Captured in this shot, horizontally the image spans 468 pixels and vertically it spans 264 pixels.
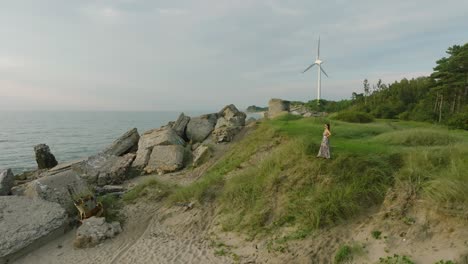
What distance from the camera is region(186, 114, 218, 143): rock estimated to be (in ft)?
76.2

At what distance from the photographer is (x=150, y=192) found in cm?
1338

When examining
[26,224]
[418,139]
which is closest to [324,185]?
[418,139]

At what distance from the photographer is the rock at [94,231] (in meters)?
9.52

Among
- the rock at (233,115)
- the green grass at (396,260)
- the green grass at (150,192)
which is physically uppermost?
the rock at (233,115)

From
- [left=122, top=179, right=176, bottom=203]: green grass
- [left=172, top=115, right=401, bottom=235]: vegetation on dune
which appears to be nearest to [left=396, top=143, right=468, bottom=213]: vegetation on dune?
[left=172, top=115, right=401, bottom=235]: vegetation on dune

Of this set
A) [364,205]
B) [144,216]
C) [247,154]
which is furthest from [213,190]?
[364,205]

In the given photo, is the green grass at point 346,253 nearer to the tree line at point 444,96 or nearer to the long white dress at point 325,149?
the long white dress at point 325,149

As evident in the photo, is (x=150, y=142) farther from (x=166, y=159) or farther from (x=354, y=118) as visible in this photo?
(x=354, y=118)

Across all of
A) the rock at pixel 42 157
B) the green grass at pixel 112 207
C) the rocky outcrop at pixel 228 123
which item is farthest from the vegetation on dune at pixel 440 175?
the rock at pixel 42 157

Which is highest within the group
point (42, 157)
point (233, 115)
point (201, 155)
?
point (233, 115)

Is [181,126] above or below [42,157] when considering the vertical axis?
above

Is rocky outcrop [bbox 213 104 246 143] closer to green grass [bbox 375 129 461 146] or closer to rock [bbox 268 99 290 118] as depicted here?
rock [bbox 268 99 290 118]

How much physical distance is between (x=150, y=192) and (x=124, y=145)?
1026 cm

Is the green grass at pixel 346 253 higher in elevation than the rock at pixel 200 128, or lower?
lower
